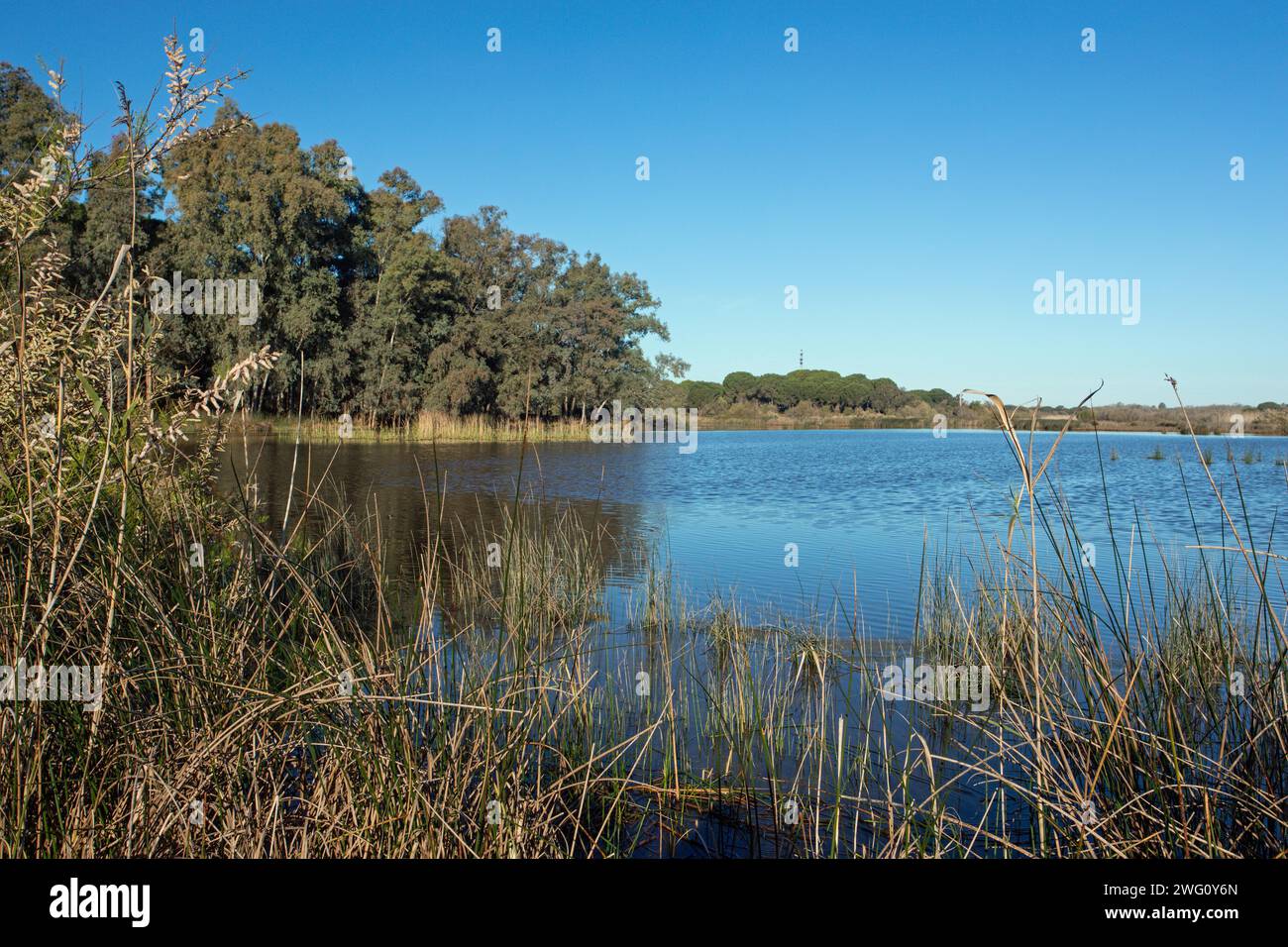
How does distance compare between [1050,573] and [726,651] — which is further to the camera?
[1050,573]

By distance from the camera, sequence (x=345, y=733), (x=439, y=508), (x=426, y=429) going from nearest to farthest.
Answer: (x=345, y=733)
(x=439, y=508)
(x=426, y=429)

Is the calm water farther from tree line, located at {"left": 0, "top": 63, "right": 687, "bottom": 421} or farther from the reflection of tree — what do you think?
tree line, located at {"left": 0, "top": 63, "right": 687, "bottom": 421}

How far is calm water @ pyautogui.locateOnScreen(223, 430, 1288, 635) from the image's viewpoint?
7.21 metres

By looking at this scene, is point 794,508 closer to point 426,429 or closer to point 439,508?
point 439,508

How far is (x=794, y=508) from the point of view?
13586mm

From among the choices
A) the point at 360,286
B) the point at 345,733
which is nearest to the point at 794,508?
the point at 345,733

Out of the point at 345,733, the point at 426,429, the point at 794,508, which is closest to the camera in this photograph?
the point at 345,733

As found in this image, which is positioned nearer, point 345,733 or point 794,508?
point 345,733

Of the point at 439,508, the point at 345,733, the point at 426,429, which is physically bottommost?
the point at 345,733

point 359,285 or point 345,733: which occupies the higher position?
point 359,285
